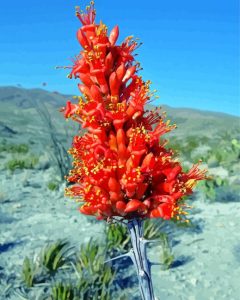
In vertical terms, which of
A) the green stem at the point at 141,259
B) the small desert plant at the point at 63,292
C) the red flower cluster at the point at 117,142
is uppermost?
the red flower cluster at the point at 117,142

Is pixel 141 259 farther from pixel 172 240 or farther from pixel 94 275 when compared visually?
pixel 172 240

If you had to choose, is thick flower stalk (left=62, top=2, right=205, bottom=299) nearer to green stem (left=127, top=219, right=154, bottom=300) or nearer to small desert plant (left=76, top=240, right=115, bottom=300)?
green stem (left=127, top=219, right=154, bottom=300)

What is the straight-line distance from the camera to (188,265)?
236 inches

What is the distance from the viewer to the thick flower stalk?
92.3 inches

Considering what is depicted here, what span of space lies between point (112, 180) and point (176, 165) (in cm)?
38

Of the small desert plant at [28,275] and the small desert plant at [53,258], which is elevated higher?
the small desert plant at [53,258]

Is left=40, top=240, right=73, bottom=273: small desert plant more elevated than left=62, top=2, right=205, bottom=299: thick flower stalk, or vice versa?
left=62, top=2, right=205, bottom=299: thick flower stalk

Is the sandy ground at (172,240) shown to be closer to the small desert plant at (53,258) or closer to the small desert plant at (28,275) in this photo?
the small desert plant at (28,275)

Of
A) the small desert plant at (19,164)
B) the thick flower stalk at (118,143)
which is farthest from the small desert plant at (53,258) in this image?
the small desert plant at (19,164)

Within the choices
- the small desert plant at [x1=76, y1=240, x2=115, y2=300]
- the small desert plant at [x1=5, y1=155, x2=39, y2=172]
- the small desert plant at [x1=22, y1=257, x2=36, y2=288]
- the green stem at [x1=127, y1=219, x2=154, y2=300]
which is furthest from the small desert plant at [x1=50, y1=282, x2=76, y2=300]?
the small desert plant at [x1=5, y1=155, x2=39, y2=172]

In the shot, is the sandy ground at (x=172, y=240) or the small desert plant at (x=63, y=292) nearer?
the small desert plant at (x=63, y=292)

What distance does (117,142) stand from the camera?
93.6 inches

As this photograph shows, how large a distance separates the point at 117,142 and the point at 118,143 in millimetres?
11

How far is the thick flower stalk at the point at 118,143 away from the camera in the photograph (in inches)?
92.3
